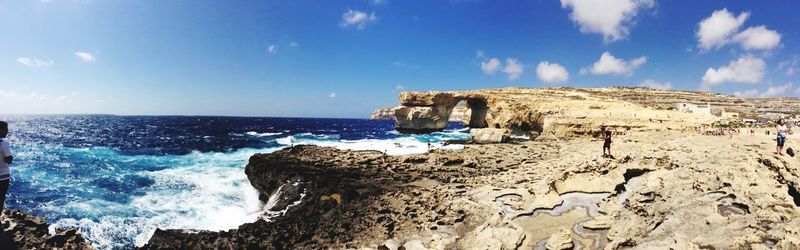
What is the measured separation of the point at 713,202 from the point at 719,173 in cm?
268

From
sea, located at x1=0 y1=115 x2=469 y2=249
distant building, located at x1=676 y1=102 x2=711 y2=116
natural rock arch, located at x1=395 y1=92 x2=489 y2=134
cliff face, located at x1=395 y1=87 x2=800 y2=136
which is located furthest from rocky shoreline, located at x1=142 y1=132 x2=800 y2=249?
natural rock arch, located at x1=395 y1=92 x2=489 y2=134

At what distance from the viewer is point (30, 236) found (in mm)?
8312

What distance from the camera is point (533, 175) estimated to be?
15.5 meters

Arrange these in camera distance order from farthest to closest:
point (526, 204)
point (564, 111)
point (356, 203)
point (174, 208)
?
1. point (564, 111)
2. point (174, 208)
3. point (356, 203)
4. point (526, 204)

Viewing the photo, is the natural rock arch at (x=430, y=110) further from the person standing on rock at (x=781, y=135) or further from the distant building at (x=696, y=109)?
the person standing on rock at (x=781, y=135)

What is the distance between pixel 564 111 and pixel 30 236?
149 ft

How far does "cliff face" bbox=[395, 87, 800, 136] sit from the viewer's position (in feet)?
127

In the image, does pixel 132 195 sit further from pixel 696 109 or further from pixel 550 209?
pixel 696 109

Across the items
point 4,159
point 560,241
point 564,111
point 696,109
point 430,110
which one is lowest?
point 560,241

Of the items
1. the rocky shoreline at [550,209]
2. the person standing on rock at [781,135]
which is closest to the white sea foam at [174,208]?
the rocky shoreline at [550,209]

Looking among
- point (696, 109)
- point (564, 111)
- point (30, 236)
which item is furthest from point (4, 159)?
point (696, 109)

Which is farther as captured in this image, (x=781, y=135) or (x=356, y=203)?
(x=781, y=135)

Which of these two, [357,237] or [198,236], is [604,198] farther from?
[198,236]

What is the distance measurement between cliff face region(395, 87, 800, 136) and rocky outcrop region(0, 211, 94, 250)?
128 ft
